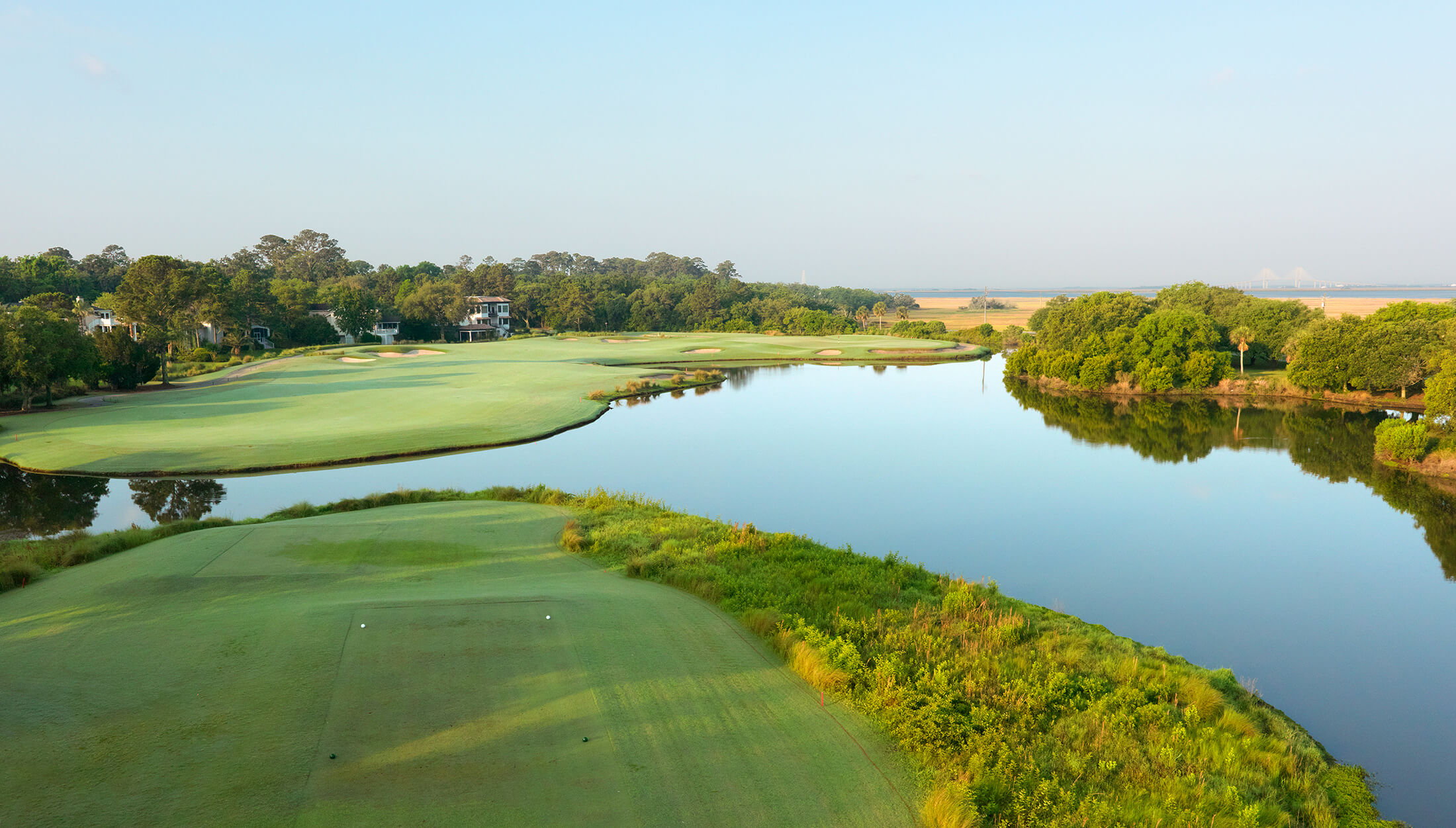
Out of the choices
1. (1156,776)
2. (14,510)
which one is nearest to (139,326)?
(14,510)

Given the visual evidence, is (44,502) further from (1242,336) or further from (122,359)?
(1242,336)

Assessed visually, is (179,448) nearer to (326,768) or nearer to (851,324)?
(326,768)

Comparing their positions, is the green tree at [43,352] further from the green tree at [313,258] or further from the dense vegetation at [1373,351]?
the green tree at [313,258]

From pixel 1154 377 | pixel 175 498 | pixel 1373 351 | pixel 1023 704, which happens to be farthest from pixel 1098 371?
pixel 175 498

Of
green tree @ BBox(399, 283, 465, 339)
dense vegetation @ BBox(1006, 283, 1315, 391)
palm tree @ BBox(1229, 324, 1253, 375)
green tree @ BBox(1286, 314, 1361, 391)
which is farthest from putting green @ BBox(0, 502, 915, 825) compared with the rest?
green tree @ BBox(399, 283, 465, 339)

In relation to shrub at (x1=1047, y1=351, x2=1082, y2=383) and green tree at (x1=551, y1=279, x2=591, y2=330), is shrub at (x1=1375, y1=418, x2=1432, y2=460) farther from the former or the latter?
green tree at (x1=551, y1=279, x2=591, y2=330)
